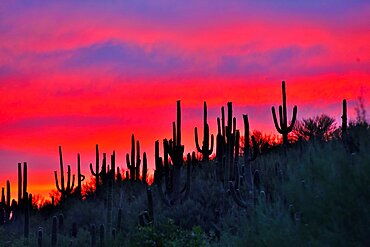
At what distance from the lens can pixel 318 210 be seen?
1192 cm

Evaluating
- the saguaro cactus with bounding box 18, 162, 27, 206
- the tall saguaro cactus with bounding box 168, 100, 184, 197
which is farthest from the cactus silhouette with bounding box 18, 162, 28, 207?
the tall saguaro cactus with bounding box 168, 100, 184, 197

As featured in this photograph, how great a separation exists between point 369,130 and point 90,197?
33002 millimetres

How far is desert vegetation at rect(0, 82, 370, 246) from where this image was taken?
1177 cm

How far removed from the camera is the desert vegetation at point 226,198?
1177 centimetres

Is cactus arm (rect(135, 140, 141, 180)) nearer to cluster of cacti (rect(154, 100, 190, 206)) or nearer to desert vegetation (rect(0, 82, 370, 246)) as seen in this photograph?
desert vegetation (rect(0, 82, 370, 246))

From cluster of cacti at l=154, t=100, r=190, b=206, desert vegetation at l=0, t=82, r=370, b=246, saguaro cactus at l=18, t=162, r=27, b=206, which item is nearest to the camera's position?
desert vegetation at l=0, t=82, r=370, b=246

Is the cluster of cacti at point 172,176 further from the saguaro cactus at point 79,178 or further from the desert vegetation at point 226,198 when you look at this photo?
the saguaro cactus at point 79,178

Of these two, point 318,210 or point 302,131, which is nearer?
point 318,210

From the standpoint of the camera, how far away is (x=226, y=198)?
96.0ft

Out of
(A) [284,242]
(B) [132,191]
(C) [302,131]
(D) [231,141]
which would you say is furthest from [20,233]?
(A) [284,242]

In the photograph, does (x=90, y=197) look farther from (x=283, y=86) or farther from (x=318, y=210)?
(x=318, y=210)

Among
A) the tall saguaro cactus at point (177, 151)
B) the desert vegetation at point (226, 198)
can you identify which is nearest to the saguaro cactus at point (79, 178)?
the desert vegetation at point (226, 198)

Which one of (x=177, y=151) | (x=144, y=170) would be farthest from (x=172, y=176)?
(x=144, y=170)

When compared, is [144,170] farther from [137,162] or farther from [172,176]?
[172,176]
